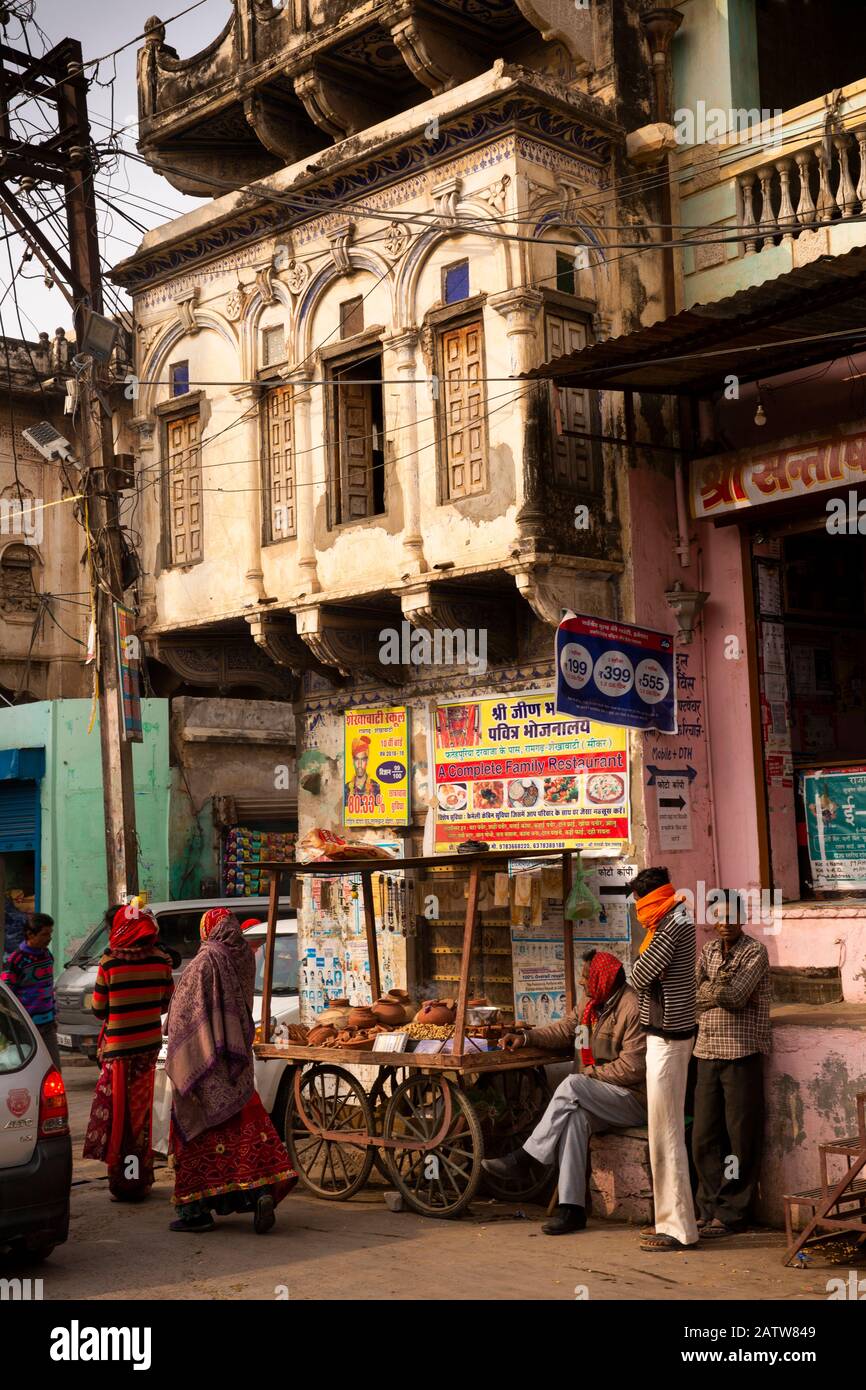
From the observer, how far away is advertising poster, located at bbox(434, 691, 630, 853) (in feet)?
32.8

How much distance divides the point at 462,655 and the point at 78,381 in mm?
4365

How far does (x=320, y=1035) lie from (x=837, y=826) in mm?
3774

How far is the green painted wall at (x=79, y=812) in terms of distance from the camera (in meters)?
18.9

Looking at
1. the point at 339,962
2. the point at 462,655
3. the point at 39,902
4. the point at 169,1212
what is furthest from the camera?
the point at 39,902

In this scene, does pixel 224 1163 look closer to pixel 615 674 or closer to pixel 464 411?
pixel 615 674

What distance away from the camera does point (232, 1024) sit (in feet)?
26.3

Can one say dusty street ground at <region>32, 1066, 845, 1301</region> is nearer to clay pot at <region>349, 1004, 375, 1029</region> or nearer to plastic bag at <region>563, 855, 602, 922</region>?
clay pot at <region>349, 1004, 375, 1029</region>

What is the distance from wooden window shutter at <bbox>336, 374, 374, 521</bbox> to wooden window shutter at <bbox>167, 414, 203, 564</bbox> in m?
1.68

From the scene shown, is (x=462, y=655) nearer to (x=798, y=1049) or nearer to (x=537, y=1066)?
(x=537, y=1066)

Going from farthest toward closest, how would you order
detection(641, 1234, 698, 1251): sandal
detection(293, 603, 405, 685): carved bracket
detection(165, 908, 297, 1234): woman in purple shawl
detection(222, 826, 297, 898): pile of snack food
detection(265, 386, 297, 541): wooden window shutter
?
1. detection(222, 826, 297, 898): pile of snack food
2. detection(265, 386, 297, 541): wooden window shutter
3. detection(293, 603, 405, 685): carved bracket
4. detection(165, 908, 297, 1234): woman in purple shawl
5. detection(641, 1234, 698, 1251): sandal

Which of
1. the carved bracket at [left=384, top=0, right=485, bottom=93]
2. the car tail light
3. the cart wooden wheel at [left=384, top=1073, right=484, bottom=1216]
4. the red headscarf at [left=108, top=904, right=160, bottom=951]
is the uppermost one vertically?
the carved bracket at [left=384, top=0, right=485, bottom=93]

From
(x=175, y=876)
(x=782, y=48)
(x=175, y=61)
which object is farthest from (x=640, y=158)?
(x=175, y=876)

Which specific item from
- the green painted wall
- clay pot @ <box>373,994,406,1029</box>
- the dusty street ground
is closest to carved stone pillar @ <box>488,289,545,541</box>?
clay pot @ <box>373,994,406,1029</box>

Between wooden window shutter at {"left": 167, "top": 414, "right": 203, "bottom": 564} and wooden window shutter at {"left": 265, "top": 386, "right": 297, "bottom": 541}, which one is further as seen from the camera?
wooden window shutter at {"left": 167, "top": 414, "right": 203, "bottom": 564}
